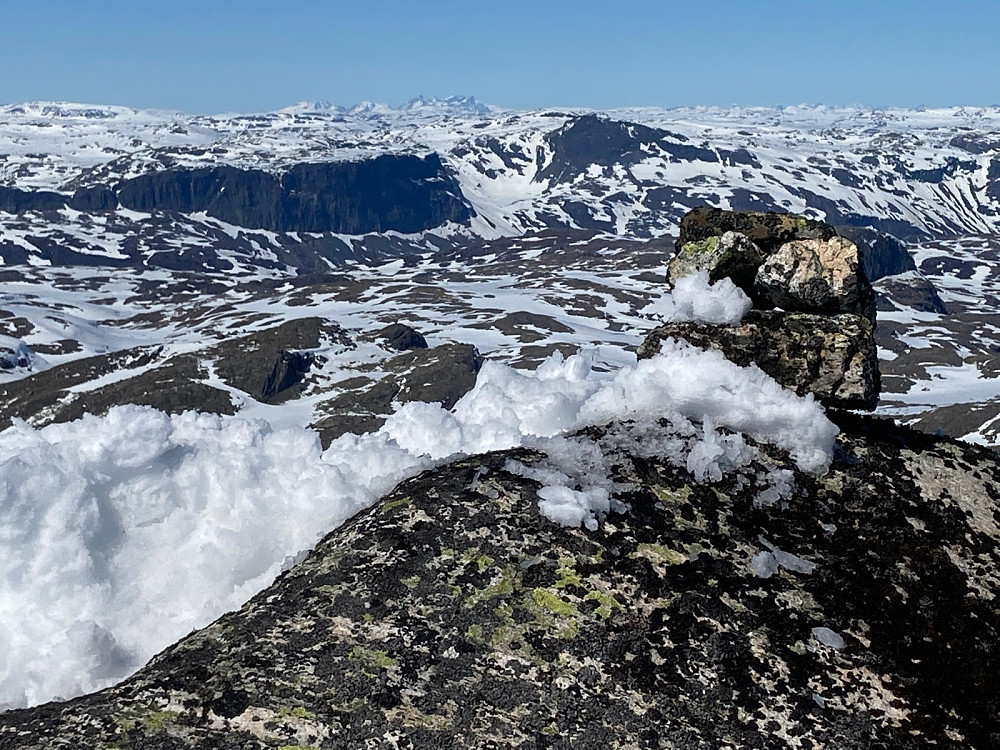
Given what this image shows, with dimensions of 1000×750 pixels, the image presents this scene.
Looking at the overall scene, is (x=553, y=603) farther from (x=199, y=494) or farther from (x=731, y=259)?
(x=731, y=259)

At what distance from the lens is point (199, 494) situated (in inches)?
677

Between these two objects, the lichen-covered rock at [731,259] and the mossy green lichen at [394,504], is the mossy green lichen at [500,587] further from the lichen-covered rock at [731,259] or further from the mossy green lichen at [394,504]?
the lichen-covered rock at [731,259]

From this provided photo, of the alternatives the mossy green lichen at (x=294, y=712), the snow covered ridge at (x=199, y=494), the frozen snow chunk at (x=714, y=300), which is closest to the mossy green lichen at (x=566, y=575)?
the snow covered ridge at (x=199, y=494)

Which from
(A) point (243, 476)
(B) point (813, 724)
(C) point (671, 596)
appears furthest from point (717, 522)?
(A) point (243, 476)

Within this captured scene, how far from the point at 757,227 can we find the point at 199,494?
44.9 feet

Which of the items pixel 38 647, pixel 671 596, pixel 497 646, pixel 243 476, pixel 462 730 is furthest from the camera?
pixel 243 476

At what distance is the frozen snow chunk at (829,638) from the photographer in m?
12.6

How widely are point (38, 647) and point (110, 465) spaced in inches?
160

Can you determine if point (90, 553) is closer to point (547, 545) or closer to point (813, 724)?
point (547, 545)

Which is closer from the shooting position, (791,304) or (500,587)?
(500,587)

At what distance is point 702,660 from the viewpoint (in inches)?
476

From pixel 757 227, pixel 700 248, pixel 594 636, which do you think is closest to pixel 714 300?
pixel 700 248

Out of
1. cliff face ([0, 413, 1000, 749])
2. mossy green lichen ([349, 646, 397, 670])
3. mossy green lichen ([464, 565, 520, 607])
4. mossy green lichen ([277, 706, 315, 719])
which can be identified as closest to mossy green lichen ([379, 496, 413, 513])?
cliff face ([0, 413, 1000, 749])

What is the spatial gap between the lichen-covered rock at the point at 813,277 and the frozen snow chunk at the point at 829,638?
30.1ft
